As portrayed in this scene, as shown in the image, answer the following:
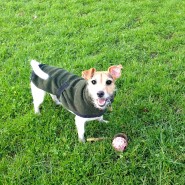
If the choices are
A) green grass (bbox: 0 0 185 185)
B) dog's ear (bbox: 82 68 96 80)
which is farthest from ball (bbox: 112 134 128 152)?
dog's ear (bbox: 82 68 96 80)

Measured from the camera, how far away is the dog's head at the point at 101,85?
3133 mm

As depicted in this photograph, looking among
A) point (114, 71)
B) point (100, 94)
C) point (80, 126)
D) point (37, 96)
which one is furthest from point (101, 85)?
point (37, 96)

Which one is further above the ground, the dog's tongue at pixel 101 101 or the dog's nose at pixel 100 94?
the dog's nose at pixel 100 94

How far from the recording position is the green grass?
11.0ft

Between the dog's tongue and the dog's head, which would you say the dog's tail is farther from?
the dog's tongue

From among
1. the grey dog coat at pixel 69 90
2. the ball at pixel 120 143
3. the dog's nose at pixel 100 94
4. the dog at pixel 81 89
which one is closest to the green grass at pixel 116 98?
the ball at pixel 120 143

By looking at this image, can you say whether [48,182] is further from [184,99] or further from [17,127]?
[184,99]

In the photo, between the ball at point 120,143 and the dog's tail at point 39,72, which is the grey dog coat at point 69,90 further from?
the ball at point 120,143

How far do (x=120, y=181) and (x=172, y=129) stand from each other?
0.95m

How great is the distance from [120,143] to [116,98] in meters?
0.90

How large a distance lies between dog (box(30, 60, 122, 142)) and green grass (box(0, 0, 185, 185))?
1.19ft

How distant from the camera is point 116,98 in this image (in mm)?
4238

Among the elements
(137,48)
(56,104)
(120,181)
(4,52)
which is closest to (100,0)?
(137,48)

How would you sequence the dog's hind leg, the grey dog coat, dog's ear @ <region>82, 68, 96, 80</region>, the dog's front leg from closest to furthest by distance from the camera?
dog's ear @ <region>82, 68, 96, 80</region> → the grey dog coat → the dog's front leg → the dog's hind leg
